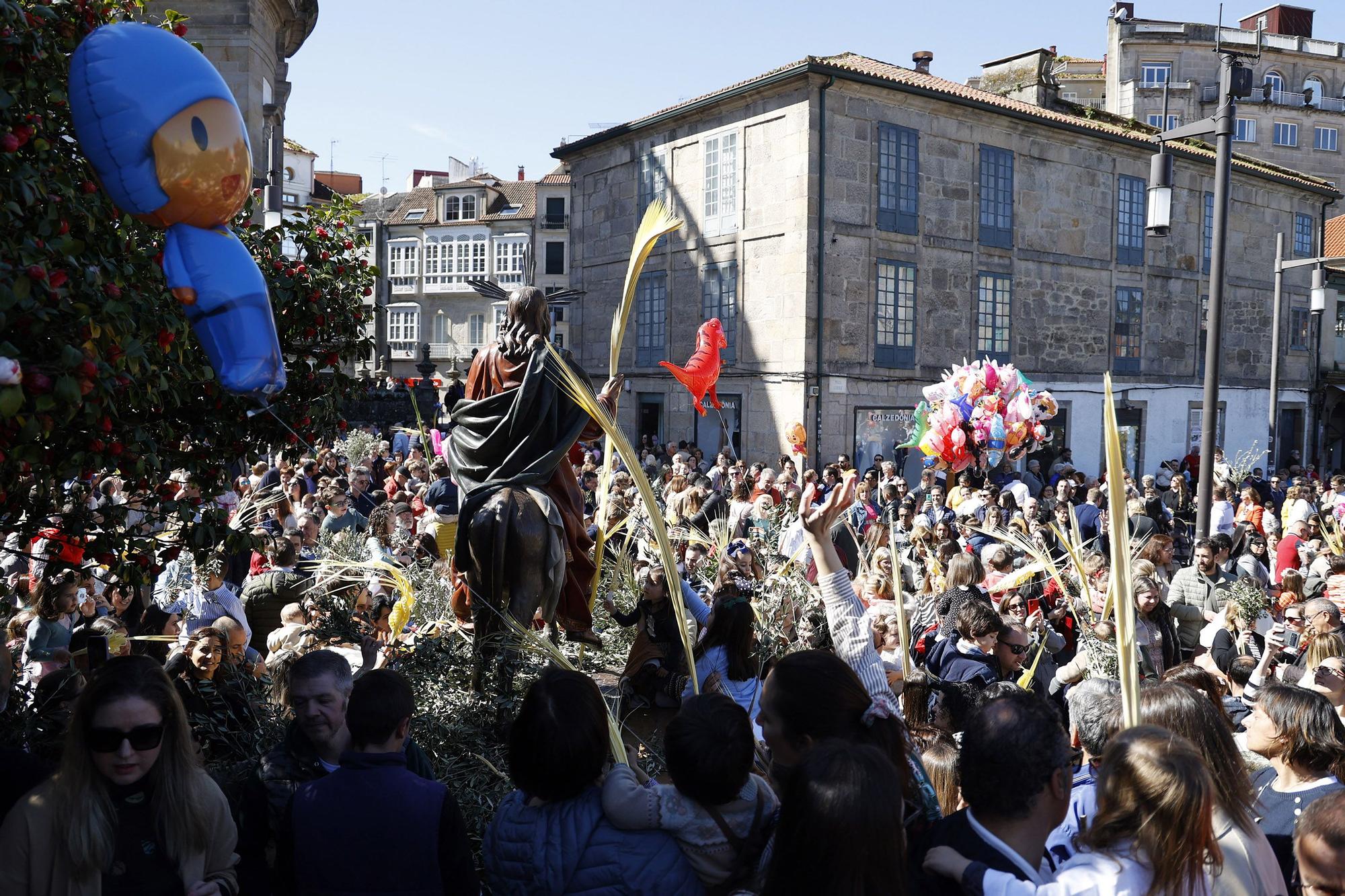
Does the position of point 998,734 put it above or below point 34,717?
above

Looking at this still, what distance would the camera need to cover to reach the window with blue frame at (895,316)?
21609 mm

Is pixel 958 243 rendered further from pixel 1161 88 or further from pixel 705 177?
pixel 1161 88

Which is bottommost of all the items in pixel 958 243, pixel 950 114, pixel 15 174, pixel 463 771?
pixel 463 771

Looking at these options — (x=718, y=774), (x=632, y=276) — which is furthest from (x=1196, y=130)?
(x=718, y=774)

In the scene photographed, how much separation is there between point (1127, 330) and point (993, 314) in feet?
14.9

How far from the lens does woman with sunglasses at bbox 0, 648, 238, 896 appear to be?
2.55 m

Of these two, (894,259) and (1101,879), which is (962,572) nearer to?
(1101,879)

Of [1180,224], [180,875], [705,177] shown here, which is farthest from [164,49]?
[1180,224]

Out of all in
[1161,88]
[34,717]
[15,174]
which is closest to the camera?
[15,174]

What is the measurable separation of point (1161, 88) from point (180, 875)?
4846cm

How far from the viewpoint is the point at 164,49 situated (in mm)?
3055

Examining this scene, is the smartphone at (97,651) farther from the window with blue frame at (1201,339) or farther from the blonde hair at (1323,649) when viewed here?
the window with blue frame at (1201,339)

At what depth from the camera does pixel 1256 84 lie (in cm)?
4366

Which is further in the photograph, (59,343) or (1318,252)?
(1318,252)
